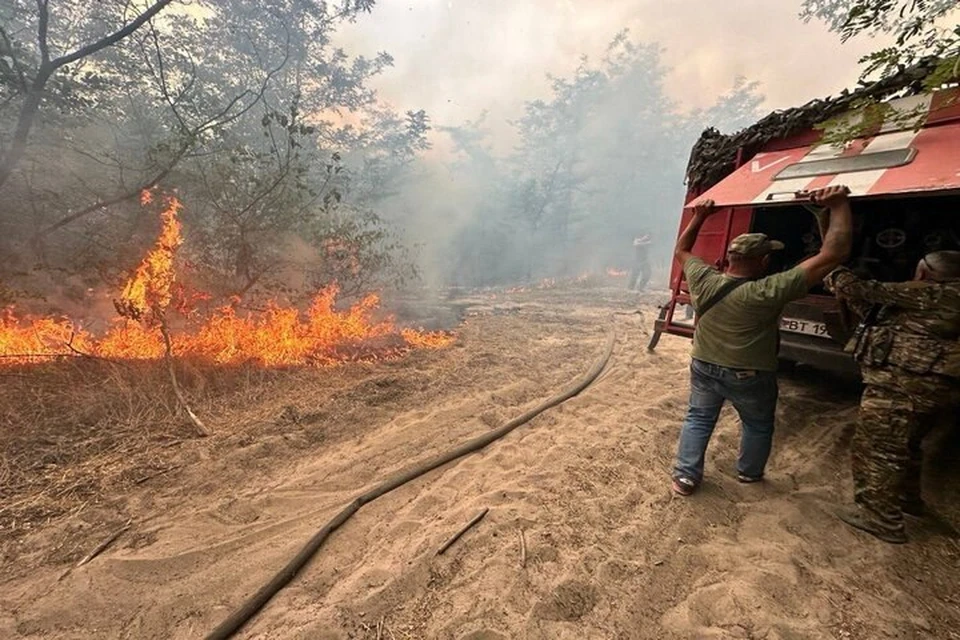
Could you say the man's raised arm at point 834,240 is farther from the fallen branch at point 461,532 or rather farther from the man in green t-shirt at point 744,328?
the fallen branch at point 461,532

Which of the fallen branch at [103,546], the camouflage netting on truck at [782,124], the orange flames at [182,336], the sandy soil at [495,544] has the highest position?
the camouflage netting on truck at [782,124]

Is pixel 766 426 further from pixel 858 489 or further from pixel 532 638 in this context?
pixel 532 638

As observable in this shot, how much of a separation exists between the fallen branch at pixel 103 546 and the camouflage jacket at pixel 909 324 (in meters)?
5.37

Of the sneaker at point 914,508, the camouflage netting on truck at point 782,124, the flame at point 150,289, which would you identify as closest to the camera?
the sneaker at point 914,508

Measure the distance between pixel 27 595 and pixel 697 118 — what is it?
→ 47.4 m

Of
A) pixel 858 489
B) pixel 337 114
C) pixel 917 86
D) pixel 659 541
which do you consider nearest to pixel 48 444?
pixel 659 541

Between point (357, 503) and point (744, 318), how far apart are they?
3243 millimetres

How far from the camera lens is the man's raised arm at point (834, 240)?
2.60 meters

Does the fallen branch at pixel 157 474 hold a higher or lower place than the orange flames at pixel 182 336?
lower

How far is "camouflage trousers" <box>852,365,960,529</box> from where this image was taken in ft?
8.48

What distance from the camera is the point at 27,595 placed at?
90.2 inches

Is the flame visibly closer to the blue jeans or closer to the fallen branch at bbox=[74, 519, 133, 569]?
the fallen branch at bbox=[74, 519, 133, 569]

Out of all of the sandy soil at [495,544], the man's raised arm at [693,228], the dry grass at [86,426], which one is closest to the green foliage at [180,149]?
the dry grass at [86,426]

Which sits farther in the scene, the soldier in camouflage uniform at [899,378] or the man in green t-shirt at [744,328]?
the man in green t-shirt at [744,328]
